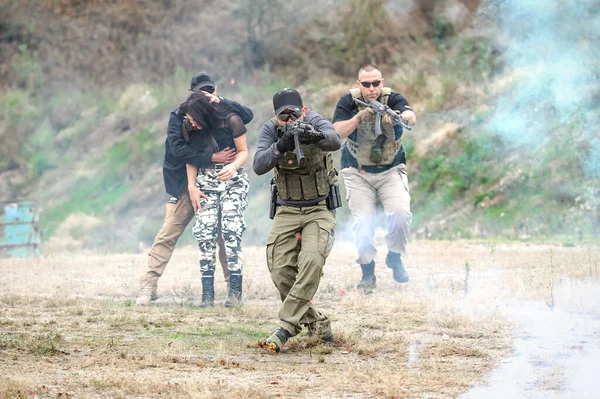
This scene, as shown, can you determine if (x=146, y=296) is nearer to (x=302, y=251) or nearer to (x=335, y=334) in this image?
(x=335, y=334)

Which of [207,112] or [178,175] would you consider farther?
[178,175]

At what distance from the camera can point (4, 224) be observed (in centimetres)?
1662

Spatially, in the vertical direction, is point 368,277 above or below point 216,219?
below

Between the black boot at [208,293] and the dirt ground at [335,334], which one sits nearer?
the dirt ground at [335,334]

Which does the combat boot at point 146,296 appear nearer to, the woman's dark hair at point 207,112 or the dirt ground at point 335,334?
the dirt ground at point 335,334

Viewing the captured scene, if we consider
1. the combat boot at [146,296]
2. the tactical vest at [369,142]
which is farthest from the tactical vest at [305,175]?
the combat boot at [146,296]

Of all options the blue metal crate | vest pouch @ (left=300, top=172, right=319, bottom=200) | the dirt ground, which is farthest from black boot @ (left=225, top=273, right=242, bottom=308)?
the blue metal crate

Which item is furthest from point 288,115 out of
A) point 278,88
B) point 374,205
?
point 278,88

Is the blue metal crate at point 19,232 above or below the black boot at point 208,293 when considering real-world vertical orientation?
above

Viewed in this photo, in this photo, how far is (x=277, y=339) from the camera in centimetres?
639

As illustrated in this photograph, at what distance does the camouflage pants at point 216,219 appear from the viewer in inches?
337

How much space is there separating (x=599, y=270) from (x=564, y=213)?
590 centimetres

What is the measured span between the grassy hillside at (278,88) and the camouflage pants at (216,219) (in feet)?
18.0

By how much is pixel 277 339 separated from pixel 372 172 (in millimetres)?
3220
